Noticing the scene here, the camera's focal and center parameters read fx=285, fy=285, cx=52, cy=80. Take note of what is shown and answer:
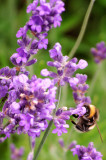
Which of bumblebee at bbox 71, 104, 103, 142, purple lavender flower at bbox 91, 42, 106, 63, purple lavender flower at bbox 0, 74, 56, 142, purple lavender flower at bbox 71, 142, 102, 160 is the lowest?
purple lavender flower at bbox 71, 142, 102, 160

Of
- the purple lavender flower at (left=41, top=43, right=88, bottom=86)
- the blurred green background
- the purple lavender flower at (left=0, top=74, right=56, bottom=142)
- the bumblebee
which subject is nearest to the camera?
the purple lavender flower at (left=0, top=74, right=56, bottom=142)

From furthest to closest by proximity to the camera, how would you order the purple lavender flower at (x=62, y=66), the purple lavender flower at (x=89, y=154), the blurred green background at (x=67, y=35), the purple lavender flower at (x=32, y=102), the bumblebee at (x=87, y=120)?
the blurred green background at (x=67, y=35), the bumblebee at (x=87, y=120), the purple lavender flower at (x=89, y=154), the purple lavender flower at (x=62, y=66), the purple lavender flower at (x=32, y=102)

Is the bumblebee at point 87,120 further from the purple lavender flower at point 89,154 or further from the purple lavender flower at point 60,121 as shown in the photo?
the purple lavender flower at point 60,121

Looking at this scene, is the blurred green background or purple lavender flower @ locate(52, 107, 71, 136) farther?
the blurred green background

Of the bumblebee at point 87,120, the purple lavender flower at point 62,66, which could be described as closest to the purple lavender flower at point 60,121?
the purple lavender flower at point 62,66

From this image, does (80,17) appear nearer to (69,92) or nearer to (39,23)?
(69,92)

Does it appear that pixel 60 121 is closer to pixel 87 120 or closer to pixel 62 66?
pixel 62 66

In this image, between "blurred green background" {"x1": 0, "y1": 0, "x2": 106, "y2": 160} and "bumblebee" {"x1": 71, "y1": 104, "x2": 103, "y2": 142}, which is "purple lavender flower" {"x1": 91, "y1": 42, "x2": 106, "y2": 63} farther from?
"bumblebee" {"x1": 71, "y1": 104, "x2": 103, "y2": 142}

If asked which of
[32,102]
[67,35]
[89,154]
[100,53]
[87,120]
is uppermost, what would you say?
[67,35]

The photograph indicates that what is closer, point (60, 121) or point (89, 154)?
point (60, 121)

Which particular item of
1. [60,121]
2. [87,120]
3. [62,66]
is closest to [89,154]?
[60,121]

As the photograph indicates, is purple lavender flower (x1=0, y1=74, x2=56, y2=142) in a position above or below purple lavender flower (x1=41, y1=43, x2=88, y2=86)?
below

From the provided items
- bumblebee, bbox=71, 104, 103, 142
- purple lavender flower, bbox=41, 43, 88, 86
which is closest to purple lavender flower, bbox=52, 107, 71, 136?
purple lavender flower, bbox=41, 43, 88, 86
